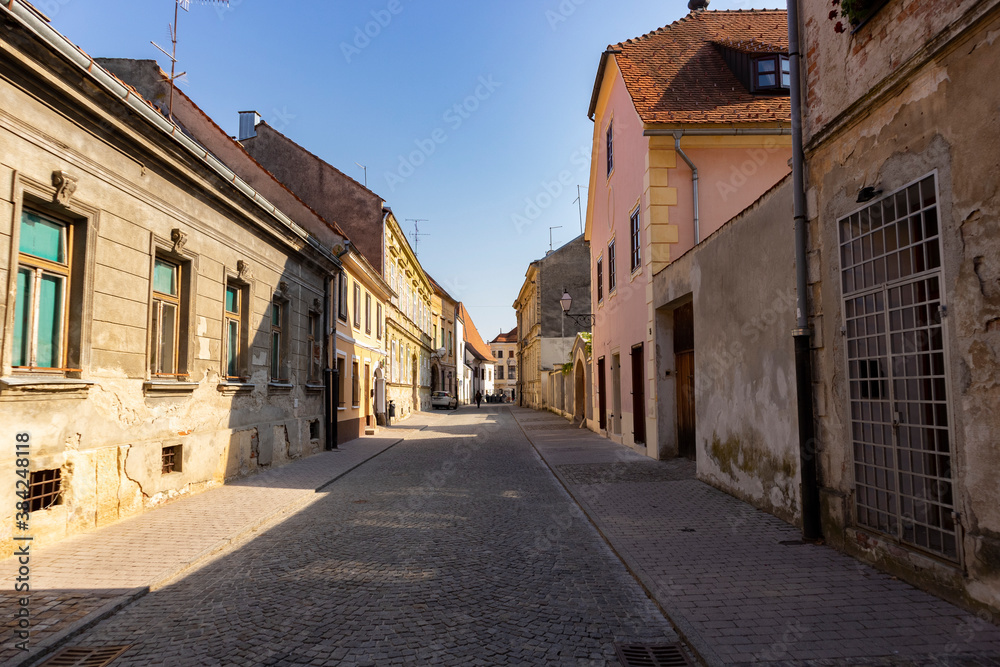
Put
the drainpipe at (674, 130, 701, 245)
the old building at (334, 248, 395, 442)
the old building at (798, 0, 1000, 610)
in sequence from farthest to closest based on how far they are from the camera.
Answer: the old building at (334, 248, 395, 442), the drainpipe at (674, 130, 701, 245), the old building at (798, 0, 1000, 610)

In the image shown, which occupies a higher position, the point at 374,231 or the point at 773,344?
the point at 374,231

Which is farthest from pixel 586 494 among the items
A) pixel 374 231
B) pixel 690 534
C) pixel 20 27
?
pixel 374 231

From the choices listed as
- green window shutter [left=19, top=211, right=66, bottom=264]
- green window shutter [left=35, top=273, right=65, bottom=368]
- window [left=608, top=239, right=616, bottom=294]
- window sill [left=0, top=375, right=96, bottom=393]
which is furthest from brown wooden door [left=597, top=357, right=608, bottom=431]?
green window shutter [left=19, top=211, right=66, bottom=264]

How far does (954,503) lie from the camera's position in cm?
443

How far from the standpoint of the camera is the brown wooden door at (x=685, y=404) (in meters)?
12.0

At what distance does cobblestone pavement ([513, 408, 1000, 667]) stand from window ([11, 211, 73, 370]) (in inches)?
243

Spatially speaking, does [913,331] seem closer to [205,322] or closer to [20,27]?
[20,27]

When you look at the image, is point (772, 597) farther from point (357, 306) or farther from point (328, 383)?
point (357, 306)

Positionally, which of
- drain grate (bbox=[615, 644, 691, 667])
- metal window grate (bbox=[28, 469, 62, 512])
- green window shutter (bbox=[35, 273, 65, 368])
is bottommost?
drain grate (bbox=[615, 644, 691, 667])

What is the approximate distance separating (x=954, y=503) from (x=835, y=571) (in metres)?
1.13

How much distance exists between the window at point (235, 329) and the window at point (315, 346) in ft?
12.3

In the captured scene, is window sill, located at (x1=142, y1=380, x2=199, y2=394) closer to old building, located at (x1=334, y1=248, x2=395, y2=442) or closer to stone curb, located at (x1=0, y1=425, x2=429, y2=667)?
stone curb, located at (x1=0, y1=425, x2=429, y2=667)

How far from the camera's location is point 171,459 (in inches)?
357

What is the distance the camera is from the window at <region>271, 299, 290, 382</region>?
1338 centimetres
